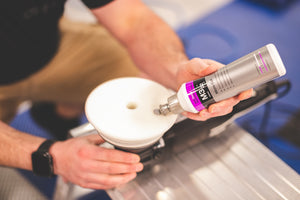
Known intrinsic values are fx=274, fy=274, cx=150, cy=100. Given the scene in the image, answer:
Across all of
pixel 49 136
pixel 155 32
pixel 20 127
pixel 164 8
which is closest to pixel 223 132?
pixel 155 32

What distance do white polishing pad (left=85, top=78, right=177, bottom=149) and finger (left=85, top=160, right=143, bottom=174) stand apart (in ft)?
0.20

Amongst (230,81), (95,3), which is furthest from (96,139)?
(95,3)

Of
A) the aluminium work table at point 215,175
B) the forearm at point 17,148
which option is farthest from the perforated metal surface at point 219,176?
the forearm at point 17,148

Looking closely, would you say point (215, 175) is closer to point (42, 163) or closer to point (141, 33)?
point (42, 163)

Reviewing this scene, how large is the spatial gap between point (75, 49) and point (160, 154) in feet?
2.09

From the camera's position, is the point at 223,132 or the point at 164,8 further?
the point at 164,8

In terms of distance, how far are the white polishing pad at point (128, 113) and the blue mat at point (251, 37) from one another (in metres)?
0.60

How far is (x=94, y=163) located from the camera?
1.70 feet

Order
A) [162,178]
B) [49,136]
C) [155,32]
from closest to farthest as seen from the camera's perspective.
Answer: [162,178] < [155,32] < [49,136]

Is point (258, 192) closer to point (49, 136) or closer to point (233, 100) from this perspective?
point (233, 100)

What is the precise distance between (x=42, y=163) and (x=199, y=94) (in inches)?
14.9

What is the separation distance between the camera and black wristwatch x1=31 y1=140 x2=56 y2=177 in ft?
1.92

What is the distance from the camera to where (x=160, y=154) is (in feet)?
1.81

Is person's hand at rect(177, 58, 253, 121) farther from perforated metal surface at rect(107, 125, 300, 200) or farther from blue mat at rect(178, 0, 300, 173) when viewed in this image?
blue mat at rect(178, 0, 300, 173)
